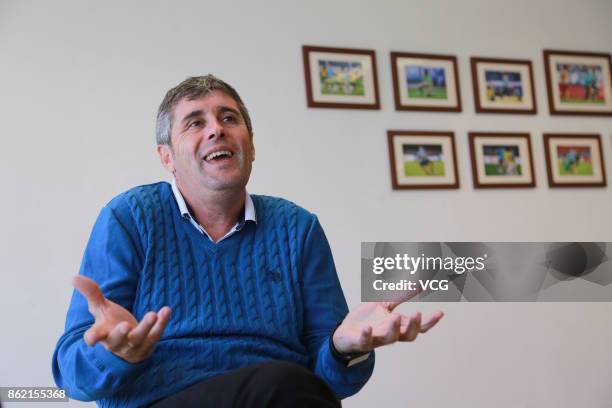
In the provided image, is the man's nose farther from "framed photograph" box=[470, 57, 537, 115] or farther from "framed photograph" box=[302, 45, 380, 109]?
"framed photograph" box=[470, 57, 537, 115]

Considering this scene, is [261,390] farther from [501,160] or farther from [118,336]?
[501,160]

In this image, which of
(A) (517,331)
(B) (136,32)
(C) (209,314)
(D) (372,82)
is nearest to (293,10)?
(D) (372,82)

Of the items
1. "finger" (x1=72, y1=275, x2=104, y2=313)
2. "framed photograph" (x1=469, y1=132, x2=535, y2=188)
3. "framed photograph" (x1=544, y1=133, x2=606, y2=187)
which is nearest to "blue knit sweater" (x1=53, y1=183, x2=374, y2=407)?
"finger" (x1=72, y1=275, x2=104, y2=313)

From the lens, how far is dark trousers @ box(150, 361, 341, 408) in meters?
1.14

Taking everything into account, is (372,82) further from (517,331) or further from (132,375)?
(132,375)

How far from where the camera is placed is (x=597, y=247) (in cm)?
364

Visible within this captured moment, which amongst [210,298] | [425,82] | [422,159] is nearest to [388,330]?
[210,298]

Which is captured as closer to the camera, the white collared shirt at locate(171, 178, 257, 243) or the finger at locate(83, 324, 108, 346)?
the finger at locate(83, 324, 108, 346)

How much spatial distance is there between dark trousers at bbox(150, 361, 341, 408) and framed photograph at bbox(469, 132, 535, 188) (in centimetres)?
253

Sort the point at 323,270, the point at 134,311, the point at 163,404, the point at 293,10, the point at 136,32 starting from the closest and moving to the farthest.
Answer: the point at 163,404
the point at 134,311
the point at 323,270
the point at 136,32
the point at 293,10

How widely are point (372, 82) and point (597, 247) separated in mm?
1522

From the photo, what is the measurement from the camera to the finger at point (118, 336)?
1.17 meters

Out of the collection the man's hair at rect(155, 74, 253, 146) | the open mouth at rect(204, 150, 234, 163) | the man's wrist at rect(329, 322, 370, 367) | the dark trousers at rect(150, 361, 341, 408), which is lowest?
the man's wrist at rect(329, 322, 370, 367)

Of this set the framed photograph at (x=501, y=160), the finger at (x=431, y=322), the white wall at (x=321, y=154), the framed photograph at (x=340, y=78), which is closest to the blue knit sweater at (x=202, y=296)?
the finger at (x=431, y=322)
